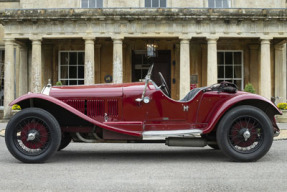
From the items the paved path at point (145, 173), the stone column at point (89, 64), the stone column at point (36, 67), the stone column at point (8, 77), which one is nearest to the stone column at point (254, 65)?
the stone column at point (89, 64)

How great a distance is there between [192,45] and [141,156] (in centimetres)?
1437

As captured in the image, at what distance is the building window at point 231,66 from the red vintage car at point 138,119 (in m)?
14.6

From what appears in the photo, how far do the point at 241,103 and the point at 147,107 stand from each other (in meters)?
1.48

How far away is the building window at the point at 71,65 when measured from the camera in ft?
66.6

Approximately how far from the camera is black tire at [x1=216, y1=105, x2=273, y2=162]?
573cm

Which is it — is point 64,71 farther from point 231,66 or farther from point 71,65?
point 231,66

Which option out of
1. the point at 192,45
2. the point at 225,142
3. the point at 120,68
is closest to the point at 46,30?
the point at 120,68

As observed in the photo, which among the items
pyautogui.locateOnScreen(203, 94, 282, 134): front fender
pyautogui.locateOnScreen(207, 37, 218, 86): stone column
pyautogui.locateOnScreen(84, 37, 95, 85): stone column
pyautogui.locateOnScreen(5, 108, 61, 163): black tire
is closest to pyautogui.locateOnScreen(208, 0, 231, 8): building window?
pyautogui.locateOnScreen(207, 37, 218, 86): stone column

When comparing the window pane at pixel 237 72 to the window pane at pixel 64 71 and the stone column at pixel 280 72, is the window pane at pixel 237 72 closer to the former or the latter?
the stone column at pixel 280 72

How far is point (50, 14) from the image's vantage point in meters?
17.0

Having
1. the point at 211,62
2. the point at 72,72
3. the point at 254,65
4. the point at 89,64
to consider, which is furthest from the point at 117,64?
the point at 254,65

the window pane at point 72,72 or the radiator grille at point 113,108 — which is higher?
the window pane at point 72,72

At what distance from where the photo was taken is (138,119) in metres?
5.91

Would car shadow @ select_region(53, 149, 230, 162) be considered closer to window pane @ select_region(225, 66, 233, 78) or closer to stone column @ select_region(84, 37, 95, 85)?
stone column @ select_region(84, 37, 95, 85)
